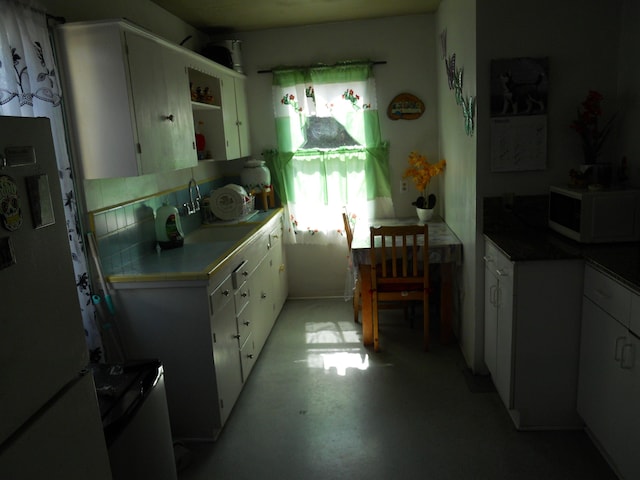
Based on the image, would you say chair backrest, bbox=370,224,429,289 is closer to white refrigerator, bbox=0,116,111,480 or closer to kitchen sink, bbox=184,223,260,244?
kitchen sink, bbox=184,223,260,244

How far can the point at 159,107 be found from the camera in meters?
2.67

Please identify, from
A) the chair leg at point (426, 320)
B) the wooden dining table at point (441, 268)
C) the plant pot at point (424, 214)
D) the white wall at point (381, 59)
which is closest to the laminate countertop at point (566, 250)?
the wooden dining table at point (441, 268)

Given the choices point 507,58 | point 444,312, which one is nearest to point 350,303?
point 444,312

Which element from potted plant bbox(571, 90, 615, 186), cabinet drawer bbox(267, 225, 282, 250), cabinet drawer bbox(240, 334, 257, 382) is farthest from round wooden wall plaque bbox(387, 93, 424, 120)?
cabinet drawer bbox(240, 334, 257, 382)

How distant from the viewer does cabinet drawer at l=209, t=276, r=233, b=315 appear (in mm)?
2477

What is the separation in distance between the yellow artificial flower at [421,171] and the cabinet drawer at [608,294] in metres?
1.99

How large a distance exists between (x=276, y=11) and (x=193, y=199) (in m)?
1.57

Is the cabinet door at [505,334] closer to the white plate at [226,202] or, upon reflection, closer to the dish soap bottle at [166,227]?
the dish soap bottle at [166,227]

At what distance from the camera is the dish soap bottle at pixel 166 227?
3.01 meters

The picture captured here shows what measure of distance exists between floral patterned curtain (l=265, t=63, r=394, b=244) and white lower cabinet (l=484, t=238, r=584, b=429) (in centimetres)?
207

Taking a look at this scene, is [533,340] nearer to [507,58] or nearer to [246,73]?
[507,58]

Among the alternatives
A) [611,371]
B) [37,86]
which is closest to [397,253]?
[611,371]

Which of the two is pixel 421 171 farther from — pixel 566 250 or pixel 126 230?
pixel 126 230

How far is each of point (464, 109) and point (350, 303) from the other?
7.06 feet
